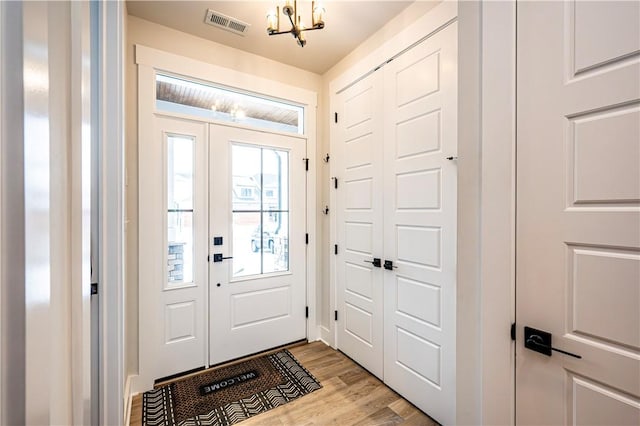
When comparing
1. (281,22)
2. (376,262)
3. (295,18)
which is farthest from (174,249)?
(281,22)

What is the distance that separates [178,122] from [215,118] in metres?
0.32

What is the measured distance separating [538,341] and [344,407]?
4.61 feet

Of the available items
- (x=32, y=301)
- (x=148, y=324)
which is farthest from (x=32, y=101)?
(x=148, y=324)

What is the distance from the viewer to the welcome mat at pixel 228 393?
1864mm

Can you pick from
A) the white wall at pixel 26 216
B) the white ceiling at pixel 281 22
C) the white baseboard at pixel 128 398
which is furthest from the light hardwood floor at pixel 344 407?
the white ceiling at pixel 281 22

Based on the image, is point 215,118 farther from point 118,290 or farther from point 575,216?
point 575,216

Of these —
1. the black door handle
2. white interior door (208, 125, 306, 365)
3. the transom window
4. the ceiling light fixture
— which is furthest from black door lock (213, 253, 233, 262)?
the ceiling light fixture

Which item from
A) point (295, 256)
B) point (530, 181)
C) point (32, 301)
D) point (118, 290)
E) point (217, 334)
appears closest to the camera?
point (32, 301)

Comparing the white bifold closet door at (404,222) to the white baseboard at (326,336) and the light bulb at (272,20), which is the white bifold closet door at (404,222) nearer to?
the white baseboard at (326,336)

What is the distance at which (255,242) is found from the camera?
2.70m

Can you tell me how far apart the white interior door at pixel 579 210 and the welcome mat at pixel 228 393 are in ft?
5.19

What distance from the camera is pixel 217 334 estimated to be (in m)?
2.46

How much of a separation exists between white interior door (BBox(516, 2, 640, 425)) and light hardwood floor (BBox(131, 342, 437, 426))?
3.27 feet

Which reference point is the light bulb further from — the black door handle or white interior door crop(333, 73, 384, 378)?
the black door handle
